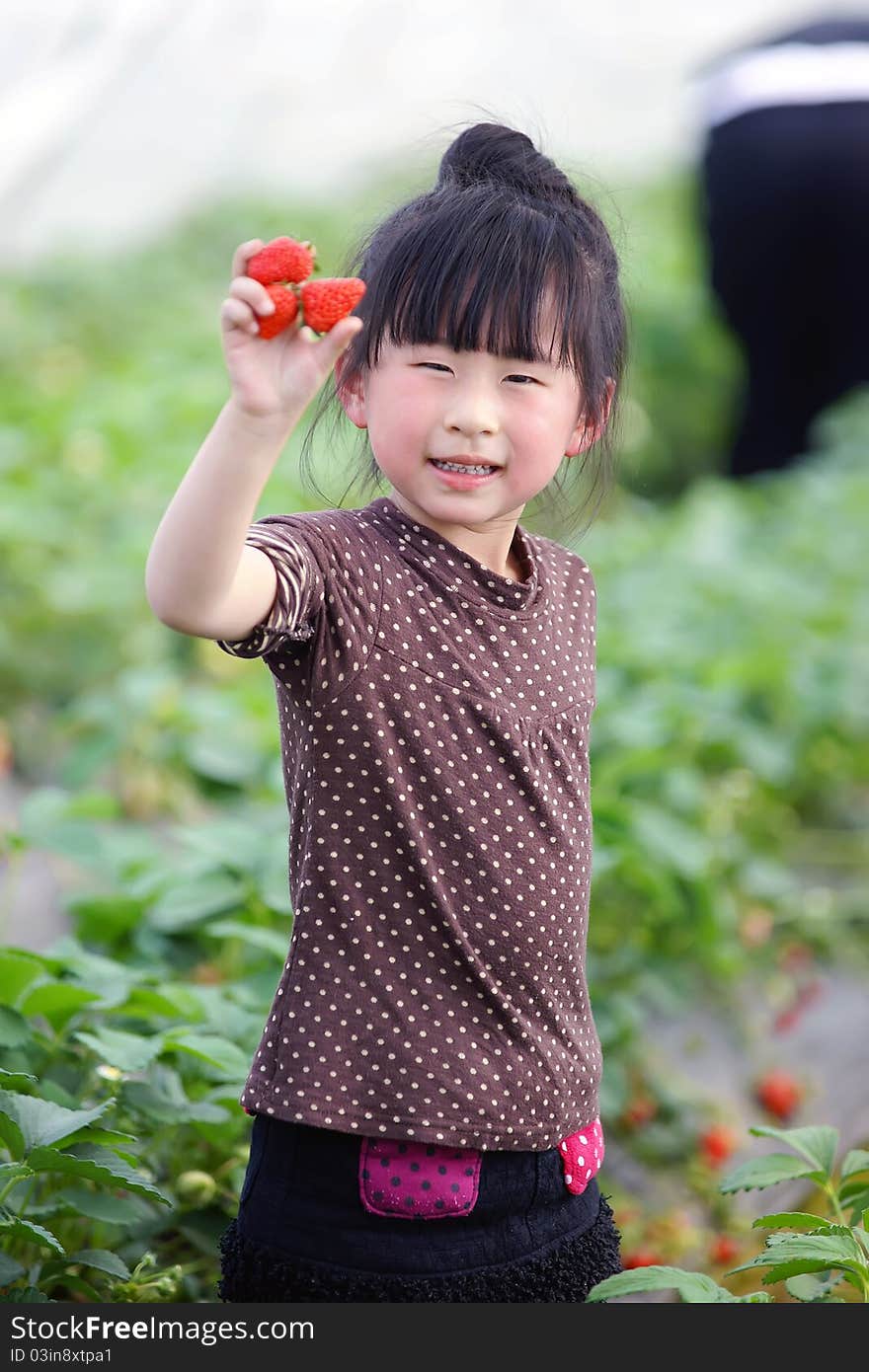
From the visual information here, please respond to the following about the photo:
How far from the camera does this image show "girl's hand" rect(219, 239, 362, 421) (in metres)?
0.94

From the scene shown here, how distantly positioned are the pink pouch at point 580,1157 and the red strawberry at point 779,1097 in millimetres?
1105

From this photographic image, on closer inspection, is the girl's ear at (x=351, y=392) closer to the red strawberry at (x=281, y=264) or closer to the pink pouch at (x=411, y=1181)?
the red strawberry at (x=281, y=264)

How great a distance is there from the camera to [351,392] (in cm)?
121

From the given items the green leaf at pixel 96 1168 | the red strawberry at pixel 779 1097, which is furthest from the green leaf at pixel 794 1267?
the red strawberry at pixel 779 1097

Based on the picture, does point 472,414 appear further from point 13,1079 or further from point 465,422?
point 13,1079

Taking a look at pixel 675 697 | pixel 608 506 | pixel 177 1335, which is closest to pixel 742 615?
pixel 675 697

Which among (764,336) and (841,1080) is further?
(764,336)

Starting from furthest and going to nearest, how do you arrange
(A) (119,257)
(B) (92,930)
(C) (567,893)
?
(A) (119,257)
(B) (92,930)
(C) (567,893)

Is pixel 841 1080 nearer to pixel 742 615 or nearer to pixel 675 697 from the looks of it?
pixel 675 697

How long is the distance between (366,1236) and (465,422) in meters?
0.60

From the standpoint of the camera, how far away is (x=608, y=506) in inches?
206

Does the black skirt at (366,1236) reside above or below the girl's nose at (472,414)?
below

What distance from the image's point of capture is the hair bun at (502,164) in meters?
1.20

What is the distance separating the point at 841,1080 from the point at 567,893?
1323 millimetres
